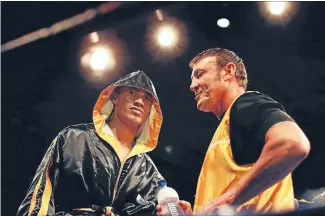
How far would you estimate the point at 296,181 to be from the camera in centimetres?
165

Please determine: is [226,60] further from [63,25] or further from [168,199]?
[63,25]

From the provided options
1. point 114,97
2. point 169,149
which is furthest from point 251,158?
point 114,97

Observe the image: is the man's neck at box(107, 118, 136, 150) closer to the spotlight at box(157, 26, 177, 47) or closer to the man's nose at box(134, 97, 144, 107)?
the man's nose at box(134, 97, 144, 107)

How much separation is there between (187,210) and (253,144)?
0.34m

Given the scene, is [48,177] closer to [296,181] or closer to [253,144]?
[253,144]

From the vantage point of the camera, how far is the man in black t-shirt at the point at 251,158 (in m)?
1.54

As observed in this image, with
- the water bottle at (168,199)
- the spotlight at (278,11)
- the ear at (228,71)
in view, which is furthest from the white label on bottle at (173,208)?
the spotlight at (278,11)

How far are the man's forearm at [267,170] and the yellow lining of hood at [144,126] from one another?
50 cm

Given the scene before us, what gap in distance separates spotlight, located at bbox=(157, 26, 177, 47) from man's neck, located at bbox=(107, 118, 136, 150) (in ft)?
1.32

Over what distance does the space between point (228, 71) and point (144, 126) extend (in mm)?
420

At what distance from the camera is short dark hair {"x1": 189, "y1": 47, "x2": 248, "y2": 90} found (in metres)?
1.88

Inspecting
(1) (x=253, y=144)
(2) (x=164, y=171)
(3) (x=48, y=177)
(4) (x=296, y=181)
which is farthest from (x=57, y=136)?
(4) (x=296, y=181)

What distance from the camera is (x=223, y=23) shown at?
207cm

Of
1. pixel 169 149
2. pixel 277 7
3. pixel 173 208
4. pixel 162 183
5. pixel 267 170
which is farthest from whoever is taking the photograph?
pixel 277 7
